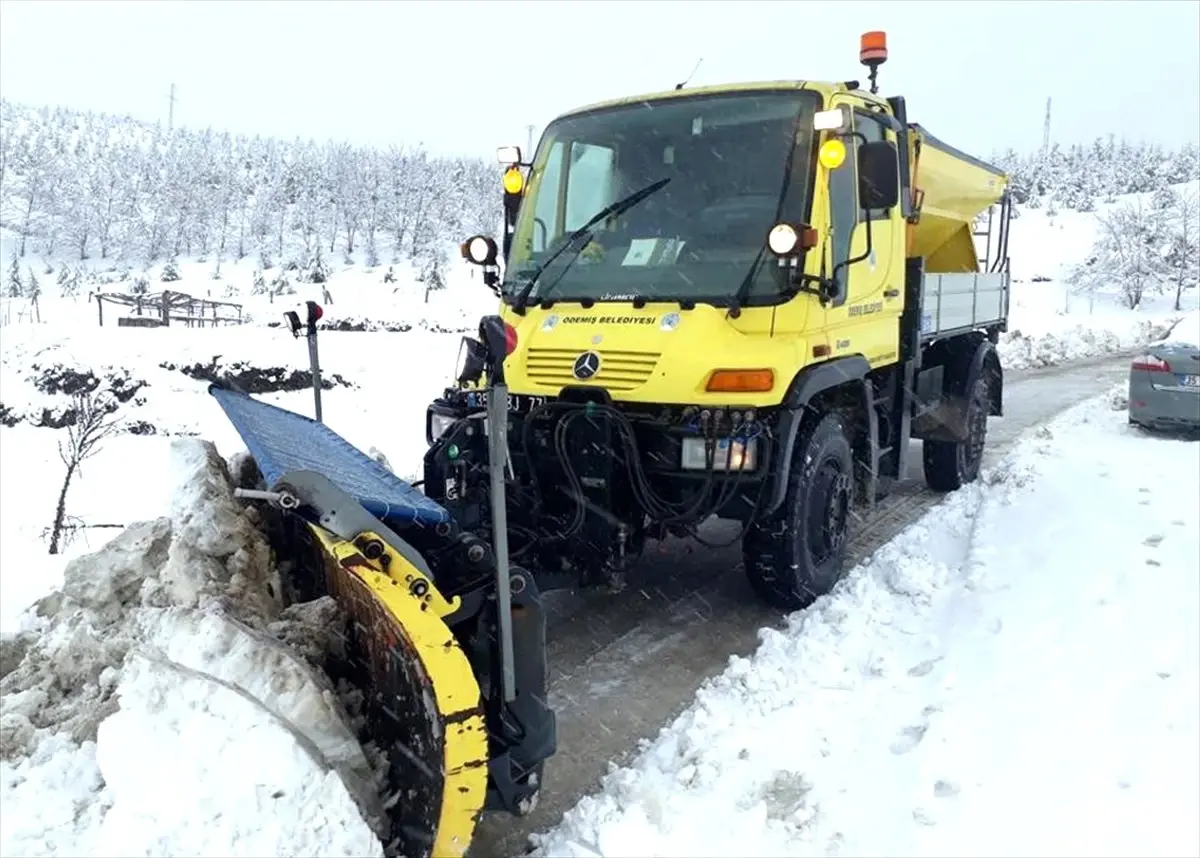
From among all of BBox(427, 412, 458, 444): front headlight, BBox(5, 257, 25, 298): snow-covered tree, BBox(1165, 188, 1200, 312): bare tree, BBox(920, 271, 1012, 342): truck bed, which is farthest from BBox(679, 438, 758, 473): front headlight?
BBox(5, 257, 25, 298): snow-covered tree

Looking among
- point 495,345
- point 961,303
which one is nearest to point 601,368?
point 495,345

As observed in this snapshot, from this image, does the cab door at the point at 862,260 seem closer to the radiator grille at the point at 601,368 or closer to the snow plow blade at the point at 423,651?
the radiator grille at the point at 601,368

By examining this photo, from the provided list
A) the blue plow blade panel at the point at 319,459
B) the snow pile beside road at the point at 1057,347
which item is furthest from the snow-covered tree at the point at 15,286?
the blue plow blade panel at the point at 319,459

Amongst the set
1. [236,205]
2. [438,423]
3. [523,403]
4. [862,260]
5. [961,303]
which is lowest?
[438,423]

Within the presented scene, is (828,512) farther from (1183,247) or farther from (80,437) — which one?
(1183,247)

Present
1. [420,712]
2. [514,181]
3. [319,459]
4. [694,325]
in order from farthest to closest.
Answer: [514,181] < [694,325] < [319,459] < [420,712]

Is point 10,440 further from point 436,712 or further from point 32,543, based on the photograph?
point 436,712

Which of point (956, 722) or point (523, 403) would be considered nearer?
point (956, 722)

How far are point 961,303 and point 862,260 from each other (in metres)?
2.91

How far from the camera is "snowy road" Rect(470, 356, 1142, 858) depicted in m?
3.61

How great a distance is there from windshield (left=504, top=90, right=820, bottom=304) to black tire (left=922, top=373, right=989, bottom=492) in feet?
12.6

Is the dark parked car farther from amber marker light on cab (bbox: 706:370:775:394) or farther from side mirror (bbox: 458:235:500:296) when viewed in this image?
side mirror (bbox: 458:235:500:296)

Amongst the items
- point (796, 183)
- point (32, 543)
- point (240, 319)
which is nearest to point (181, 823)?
point (796, 183)

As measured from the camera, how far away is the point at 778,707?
4.05 metres
